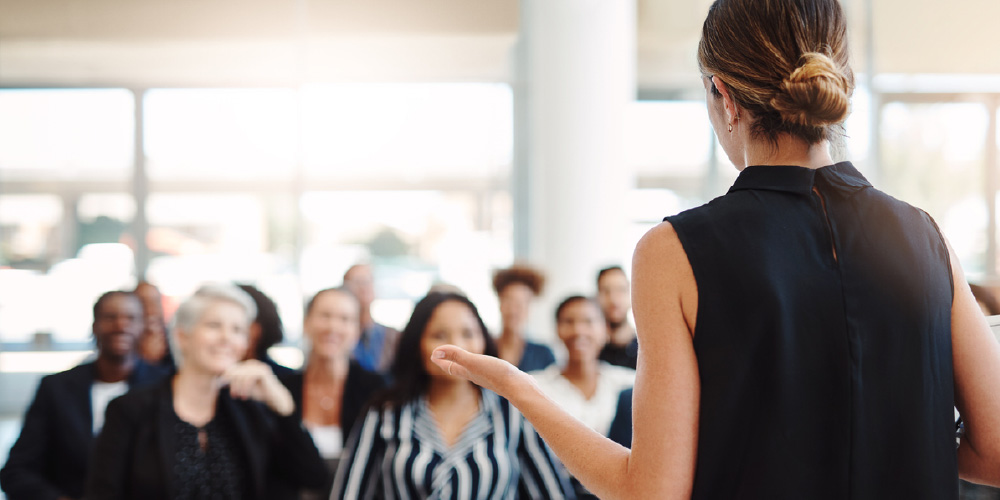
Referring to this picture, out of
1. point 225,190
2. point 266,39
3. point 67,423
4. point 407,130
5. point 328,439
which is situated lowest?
point 328,439

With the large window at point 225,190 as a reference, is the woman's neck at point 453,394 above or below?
below

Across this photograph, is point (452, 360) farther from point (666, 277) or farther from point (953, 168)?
point (953, 168)

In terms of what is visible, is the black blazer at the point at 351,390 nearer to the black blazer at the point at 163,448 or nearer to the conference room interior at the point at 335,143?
the black blazer at the point at 163,448

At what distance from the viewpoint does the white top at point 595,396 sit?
3.36 metres

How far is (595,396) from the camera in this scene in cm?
346

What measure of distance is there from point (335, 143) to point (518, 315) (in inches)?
113

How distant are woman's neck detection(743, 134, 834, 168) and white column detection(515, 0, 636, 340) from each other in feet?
17.1

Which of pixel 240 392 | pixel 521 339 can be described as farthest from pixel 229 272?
pixel 240 392

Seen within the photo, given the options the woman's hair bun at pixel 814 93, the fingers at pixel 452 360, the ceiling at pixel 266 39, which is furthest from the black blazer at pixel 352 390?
the ceiling at pixel 266 39

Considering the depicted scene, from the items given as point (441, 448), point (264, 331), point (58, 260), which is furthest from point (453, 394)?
point (58, 260)

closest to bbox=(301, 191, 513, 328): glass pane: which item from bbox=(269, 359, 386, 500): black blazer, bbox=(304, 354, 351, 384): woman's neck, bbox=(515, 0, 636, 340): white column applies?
bbox=(515, 0, 636, 340): white column

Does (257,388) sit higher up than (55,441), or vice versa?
(257,388)

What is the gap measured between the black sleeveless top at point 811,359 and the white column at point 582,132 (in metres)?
5.24

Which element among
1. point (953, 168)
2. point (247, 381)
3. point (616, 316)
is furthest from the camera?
point (953, 168)
